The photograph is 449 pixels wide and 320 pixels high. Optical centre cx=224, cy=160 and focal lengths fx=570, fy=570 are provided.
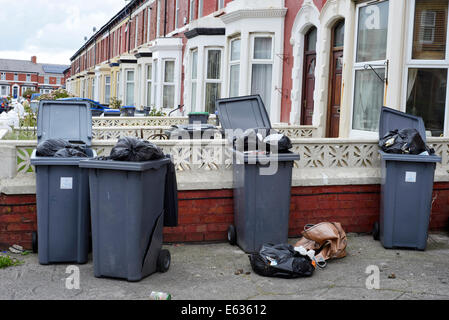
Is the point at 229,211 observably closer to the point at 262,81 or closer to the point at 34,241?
the point at 34,241

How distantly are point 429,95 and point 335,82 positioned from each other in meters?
2.68

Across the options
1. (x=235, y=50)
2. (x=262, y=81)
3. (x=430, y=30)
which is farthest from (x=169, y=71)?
(x=430, y=30)

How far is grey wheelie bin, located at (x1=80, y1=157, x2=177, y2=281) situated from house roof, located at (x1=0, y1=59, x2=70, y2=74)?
110 m

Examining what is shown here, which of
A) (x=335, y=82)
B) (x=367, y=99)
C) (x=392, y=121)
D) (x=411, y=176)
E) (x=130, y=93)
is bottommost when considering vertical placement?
(x=411, y=176)

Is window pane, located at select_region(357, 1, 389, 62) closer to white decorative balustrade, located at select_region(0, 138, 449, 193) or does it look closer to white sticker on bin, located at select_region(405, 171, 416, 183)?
white decorative balustrade, located at select_region(0, 138, 449, 193)

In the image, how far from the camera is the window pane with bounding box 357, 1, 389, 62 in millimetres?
8812

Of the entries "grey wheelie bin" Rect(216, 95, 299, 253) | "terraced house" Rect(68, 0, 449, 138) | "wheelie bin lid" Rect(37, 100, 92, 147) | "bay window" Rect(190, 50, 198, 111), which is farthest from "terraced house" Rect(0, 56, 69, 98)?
"grey wheelie bin" Rect(216, 95, 299, 253)

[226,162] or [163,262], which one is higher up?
[226,162]

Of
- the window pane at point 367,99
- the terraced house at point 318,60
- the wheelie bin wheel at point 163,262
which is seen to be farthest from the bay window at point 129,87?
the wheelie bin wheel at point 163,262

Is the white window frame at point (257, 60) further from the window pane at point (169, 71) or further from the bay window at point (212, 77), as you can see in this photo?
the window pane at point (169, 71)

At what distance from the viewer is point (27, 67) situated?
4373 inches
